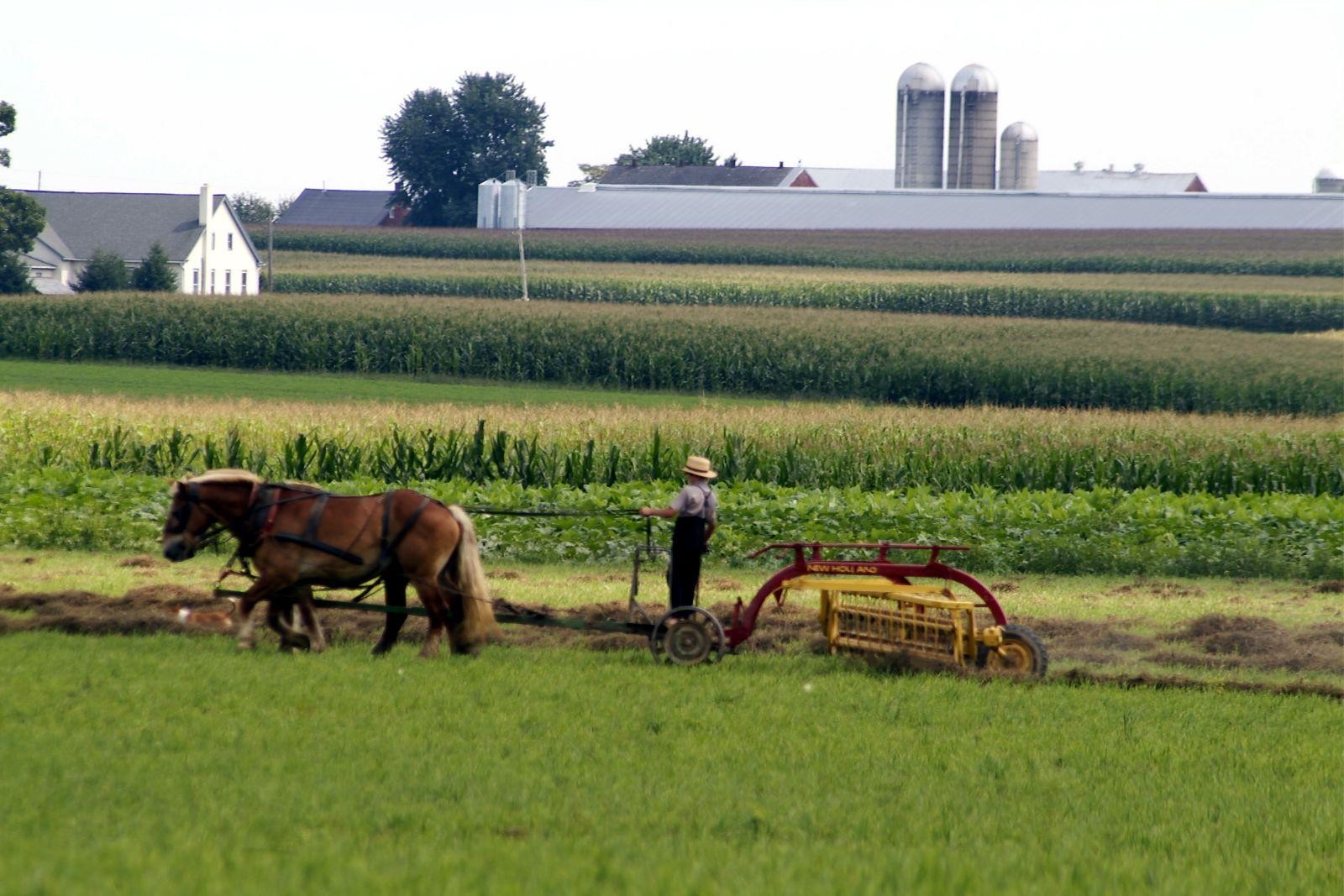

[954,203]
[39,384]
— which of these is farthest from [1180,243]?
[39,384]

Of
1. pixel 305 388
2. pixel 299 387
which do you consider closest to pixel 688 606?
pixel 305 388

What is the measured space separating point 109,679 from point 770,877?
19.1 ft

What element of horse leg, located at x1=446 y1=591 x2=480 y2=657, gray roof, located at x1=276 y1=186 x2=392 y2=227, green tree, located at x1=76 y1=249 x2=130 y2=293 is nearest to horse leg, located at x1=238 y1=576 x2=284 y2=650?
horse leg, located at x1=446 y1=591 x2=480 y2=657

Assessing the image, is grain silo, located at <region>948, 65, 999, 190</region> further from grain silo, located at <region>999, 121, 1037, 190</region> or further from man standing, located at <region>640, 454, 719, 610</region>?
man standing, located at <region>640, 454, 719, 610</region>

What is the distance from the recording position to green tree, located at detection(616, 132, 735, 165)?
134 meters

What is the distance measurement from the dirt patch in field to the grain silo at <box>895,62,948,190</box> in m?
85.2

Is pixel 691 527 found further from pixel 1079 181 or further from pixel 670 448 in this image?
pixel 1079 181

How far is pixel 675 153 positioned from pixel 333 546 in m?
125

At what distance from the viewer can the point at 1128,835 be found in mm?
7770

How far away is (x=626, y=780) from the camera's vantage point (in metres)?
8.41

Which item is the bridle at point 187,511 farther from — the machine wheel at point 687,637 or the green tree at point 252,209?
the green tree at point 252,209

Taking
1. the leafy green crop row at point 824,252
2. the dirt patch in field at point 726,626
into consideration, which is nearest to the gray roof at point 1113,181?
the leafy green crop row at point 824,252

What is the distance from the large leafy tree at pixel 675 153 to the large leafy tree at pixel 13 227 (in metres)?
71.8

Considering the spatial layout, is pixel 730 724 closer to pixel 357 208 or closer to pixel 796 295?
pixel 796 295
